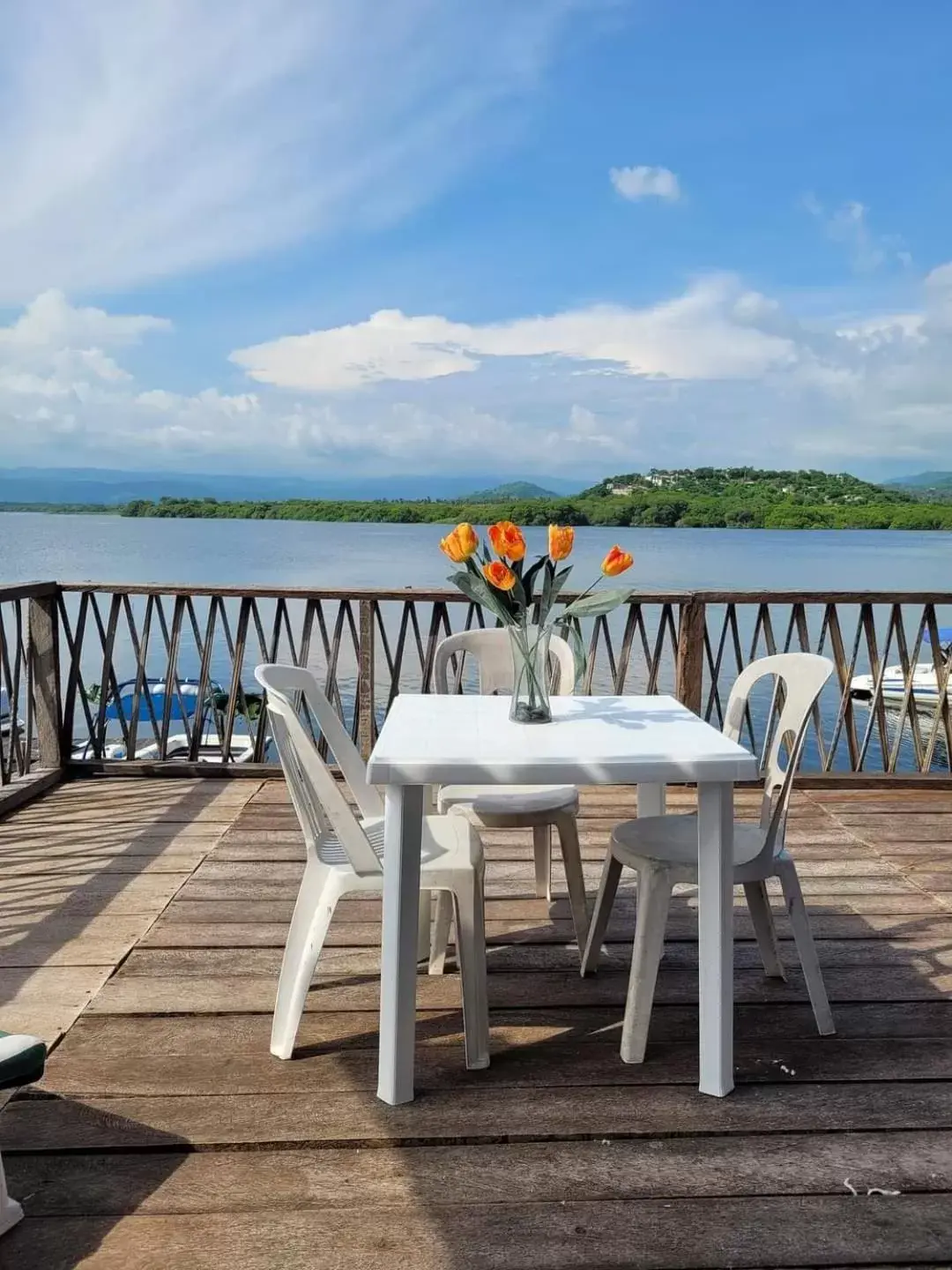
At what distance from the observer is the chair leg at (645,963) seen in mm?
2256

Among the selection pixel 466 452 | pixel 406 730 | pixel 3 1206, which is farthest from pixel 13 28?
pixel 466 452

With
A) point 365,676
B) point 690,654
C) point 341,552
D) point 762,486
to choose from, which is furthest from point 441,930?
point 762,486

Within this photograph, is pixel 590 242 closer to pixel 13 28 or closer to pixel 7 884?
pixel 13 28

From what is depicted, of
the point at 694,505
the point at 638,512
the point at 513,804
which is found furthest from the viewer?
the point at 694,505

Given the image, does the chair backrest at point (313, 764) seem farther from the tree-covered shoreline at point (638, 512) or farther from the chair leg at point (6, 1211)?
the tree-covered shoreline at point (638, 512)

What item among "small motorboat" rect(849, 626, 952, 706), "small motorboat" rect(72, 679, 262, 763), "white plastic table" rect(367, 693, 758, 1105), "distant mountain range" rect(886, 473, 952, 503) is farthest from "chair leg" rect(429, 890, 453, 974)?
"small motorboat" rect(849, 626, 952, 706)

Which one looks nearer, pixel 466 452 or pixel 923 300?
pixel 466 452

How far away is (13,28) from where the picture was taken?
33.9 feet

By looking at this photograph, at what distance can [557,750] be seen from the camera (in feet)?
7.38

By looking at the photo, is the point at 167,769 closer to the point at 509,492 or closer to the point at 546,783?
the point at 509,492

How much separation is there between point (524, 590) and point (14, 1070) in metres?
1.52

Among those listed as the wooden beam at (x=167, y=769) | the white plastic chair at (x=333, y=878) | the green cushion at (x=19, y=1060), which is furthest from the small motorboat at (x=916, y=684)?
the green cushion at (x=19, y=1060)

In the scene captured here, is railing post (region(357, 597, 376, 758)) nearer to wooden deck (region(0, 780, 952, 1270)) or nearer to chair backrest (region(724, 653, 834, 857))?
wooden deck (region(0, 780, 952, 1270))

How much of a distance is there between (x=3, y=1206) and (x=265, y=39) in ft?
36.0
